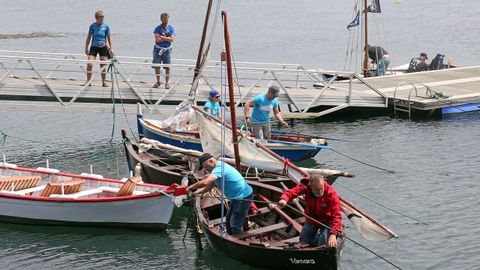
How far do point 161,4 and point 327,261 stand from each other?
2742 inches

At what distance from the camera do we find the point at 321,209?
15617 mm

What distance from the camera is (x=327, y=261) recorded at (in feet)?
50.8

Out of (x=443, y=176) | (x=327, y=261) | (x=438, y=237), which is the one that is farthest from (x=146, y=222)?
(x=443, y=176)

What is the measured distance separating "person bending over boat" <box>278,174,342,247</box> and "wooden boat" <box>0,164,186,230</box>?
3.91m

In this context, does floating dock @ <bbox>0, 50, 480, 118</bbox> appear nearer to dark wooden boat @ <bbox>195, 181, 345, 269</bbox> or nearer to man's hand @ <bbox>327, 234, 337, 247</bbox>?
dark wooden boat @ <bbox>195, 181, 345, 269</bbox>

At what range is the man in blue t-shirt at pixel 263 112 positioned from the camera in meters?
23.9

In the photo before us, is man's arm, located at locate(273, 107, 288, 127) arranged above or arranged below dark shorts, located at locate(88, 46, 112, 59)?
below

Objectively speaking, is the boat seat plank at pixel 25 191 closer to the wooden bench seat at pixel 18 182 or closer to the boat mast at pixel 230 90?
the wooden bench seat at pixel 18 182

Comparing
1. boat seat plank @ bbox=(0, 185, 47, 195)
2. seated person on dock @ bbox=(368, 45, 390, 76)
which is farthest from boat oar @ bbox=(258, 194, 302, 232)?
seated person on dock @ bbox=(368, 45, 390, 76)

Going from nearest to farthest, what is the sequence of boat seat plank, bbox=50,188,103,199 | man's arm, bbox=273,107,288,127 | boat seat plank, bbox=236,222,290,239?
boat seat plank, bbox=236,222,290,239 → boat seat plank, bbox=50,188,103,199 → man's arm, bbox=273,107,288,127

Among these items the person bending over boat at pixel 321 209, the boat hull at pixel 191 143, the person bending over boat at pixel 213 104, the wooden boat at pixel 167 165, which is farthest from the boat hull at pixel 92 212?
the boat hull at pixel 191 143

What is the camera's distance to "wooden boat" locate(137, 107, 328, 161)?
24766 millimetres

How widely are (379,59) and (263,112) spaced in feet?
57.0

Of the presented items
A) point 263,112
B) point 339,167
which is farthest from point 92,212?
point 339,167
